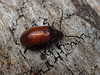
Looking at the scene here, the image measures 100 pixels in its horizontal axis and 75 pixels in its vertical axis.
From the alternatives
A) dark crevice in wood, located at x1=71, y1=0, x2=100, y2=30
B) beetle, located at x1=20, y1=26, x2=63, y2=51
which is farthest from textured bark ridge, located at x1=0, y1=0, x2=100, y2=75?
beetle, located at x1=20, y1=26, x2=63, y2=51

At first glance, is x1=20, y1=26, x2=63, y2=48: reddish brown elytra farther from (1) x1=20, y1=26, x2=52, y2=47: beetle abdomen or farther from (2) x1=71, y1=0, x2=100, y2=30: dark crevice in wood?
(2) x1=71, y1=0, x2=100, y2=30: dark crevice in wood

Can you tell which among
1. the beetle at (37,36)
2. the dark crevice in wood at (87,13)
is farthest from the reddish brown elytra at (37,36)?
the dark crevice in wood at (87,13)

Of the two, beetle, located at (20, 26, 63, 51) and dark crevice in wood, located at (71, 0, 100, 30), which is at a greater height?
dark crevice in wood, located at (71, 0, 100, 30)

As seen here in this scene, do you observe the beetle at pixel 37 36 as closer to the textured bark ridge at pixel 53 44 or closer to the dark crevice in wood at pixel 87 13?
the textured bark ridge at pixel 53 44

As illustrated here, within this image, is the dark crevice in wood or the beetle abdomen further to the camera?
the dark crevice in wood

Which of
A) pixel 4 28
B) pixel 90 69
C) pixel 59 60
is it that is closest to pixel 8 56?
pixel 4 28

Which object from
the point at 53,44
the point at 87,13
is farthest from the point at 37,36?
the point at 87,13

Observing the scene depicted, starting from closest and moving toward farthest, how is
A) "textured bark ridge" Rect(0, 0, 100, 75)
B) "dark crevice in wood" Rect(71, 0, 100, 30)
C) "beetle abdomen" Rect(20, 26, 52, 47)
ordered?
"textured bark ridge" Rect(0, 0, 100, 75), "beetle abdomen" Rect(20, 26, 52, 47), "dark crevice in wood" Rect(71, 0, 100, 30)

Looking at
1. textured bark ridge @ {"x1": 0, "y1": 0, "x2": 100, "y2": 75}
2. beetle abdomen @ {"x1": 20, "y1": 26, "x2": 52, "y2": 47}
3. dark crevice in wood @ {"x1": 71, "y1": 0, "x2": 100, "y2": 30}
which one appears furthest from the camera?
dark crevice in wood @ {"x1": 71, "y1": 0, "x2": 100, "y2": 30}
